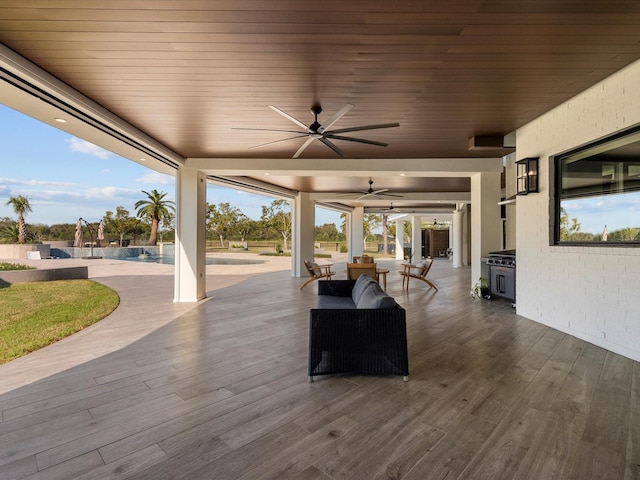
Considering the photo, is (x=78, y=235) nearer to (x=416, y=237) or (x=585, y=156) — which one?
(x=416, y=237)

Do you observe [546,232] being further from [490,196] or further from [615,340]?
[490,196]

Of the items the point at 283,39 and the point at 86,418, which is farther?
the point at 283,39

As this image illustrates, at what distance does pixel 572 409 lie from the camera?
2135 mm

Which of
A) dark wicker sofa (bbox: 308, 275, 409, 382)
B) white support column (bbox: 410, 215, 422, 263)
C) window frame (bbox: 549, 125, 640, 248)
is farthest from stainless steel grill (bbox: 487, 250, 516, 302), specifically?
white support column (bbox: 410, 215, 422, 263)

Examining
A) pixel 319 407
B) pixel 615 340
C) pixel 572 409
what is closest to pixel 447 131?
pixel 615 340

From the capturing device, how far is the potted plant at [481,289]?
20.4 ft

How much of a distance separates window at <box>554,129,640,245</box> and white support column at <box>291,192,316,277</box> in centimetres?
691

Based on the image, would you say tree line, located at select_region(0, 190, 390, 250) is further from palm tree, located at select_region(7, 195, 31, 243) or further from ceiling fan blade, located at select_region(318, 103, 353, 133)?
ceiling fan blade, located at select_region(318, 103, 353, 133)

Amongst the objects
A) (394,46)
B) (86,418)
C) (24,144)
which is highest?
(24,144)

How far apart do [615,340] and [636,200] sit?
1.46 metres

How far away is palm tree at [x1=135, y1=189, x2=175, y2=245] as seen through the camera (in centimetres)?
1951

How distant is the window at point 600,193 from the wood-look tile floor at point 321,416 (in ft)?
4.28

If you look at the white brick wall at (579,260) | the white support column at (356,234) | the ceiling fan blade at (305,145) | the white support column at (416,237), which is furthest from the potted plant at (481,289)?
the white support column at (416,237)

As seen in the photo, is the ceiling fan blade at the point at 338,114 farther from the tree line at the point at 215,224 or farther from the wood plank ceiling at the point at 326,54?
the tree line at the point at 215,224
